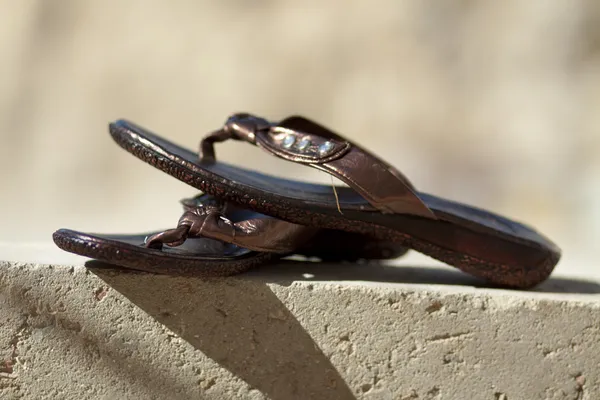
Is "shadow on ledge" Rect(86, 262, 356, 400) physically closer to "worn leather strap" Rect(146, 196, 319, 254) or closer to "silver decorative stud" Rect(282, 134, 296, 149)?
"worn leather strap" Rect(146, 196, 319, 254)

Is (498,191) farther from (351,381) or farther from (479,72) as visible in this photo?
(351,381)

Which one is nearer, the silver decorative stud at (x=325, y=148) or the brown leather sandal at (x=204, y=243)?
the brown leather sandal at (x=204, y=243)

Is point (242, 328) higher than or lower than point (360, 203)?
lower

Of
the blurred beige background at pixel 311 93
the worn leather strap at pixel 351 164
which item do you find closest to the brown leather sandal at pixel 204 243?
the worn leather strap at pixel 351 164

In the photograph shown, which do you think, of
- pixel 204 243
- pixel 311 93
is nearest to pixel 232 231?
pixel 204 243

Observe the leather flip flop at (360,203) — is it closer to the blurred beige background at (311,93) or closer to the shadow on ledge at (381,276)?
the shadow on ledge at (381,276)

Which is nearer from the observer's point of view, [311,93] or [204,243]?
[204,243]

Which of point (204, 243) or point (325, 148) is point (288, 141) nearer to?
point (325, 148)

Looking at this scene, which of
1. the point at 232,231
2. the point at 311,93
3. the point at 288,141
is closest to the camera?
the point at 232,231
